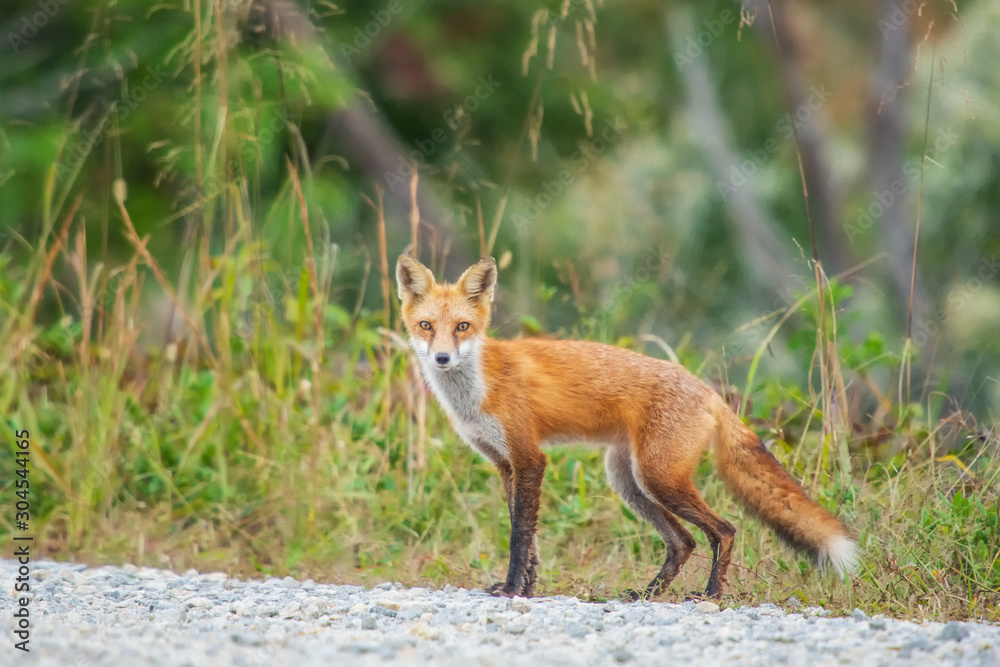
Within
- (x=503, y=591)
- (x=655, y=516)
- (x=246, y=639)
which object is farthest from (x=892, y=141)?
(x=246, y=639)

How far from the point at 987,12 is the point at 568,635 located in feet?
34.4

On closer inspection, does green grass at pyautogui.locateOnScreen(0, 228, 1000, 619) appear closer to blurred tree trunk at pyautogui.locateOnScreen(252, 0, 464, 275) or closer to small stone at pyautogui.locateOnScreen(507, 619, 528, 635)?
small stone at pyautogui.locateOnScreen(507, 619, 528, 635)

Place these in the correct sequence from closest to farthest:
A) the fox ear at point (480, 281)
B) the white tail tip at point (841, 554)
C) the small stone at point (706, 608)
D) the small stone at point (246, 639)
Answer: the small stone at point (246, 639) → the small stone at point (706, 608) → the white tail tip at point (841, 554) → the fox ear at point (480, 281)

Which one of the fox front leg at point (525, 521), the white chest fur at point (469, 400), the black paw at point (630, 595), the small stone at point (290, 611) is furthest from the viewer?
the white chest fur at point (469, 400)

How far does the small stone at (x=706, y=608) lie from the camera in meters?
3.24

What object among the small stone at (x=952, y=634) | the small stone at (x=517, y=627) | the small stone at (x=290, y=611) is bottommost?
the small stone at (x=290, y=611)

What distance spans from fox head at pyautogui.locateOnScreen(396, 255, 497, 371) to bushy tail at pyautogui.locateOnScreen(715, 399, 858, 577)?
1.14 meters

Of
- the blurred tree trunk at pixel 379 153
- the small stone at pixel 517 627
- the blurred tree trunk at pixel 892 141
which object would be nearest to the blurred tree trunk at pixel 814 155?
the blurred tree trunk at pixel 892 141

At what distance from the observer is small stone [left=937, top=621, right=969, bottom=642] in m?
2.70

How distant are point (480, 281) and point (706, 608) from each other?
71.8 inches

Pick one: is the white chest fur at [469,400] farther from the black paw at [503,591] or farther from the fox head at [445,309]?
the black paw at [503,591]

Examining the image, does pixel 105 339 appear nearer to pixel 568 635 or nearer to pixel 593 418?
pixel 593 418

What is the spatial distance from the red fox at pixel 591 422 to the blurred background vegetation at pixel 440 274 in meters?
0.26

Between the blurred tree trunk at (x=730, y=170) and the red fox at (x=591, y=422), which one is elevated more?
the blurred tree trunk at (x=730, y=170)
